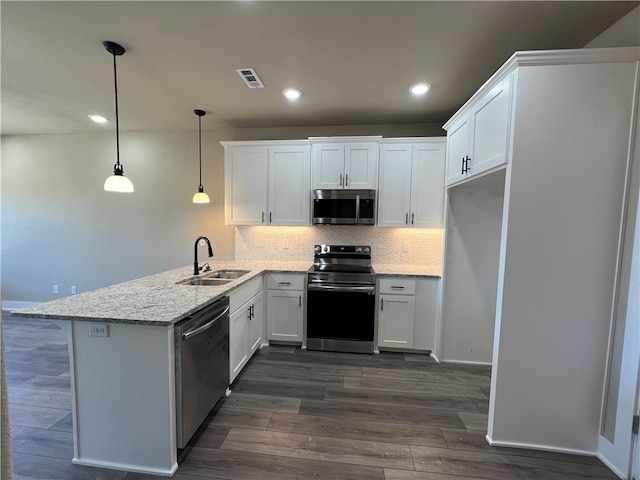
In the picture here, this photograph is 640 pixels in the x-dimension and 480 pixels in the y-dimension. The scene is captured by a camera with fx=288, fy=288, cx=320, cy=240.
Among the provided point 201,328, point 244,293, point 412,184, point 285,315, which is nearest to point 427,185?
point 412,184

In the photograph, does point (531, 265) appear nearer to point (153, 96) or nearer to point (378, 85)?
point (378, 85)

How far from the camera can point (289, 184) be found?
11.8ft

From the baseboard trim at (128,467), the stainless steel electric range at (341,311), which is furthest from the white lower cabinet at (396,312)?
the baseboard trim at (128,467)

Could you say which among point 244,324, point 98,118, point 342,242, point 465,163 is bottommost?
point 244,324

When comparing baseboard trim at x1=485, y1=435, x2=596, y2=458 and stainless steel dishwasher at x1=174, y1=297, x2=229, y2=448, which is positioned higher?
stainless steel dishwasher at x1=174, y1=297, x2=229, y2=448

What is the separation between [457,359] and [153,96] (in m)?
4.22

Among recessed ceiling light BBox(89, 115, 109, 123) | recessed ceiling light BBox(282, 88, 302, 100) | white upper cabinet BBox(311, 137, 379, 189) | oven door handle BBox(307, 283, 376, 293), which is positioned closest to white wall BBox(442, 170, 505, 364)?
oven door handle BBox(307, 283, 376, 293)

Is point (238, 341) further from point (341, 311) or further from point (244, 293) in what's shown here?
point (341, 311)

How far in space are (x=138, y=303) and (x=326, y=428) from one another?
5.26ft

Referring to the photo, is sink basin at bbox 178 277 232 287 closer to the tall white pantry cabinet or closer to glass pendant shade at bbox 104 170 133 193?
glass pendant shade at bbox 104 170 133 193

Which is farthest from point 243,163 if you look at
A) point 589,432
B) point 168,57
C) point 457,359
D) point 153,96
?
point 589,432

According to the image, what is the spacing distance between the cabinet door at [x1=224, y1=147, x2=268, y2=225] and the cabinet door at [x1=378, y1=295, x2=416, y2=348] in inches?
72.7

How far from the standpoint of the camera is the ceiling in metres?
1.79

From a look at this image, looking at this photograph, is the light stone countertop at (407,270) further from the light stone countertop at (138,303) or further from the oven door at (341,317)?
the light stone countertop at (138,303)
